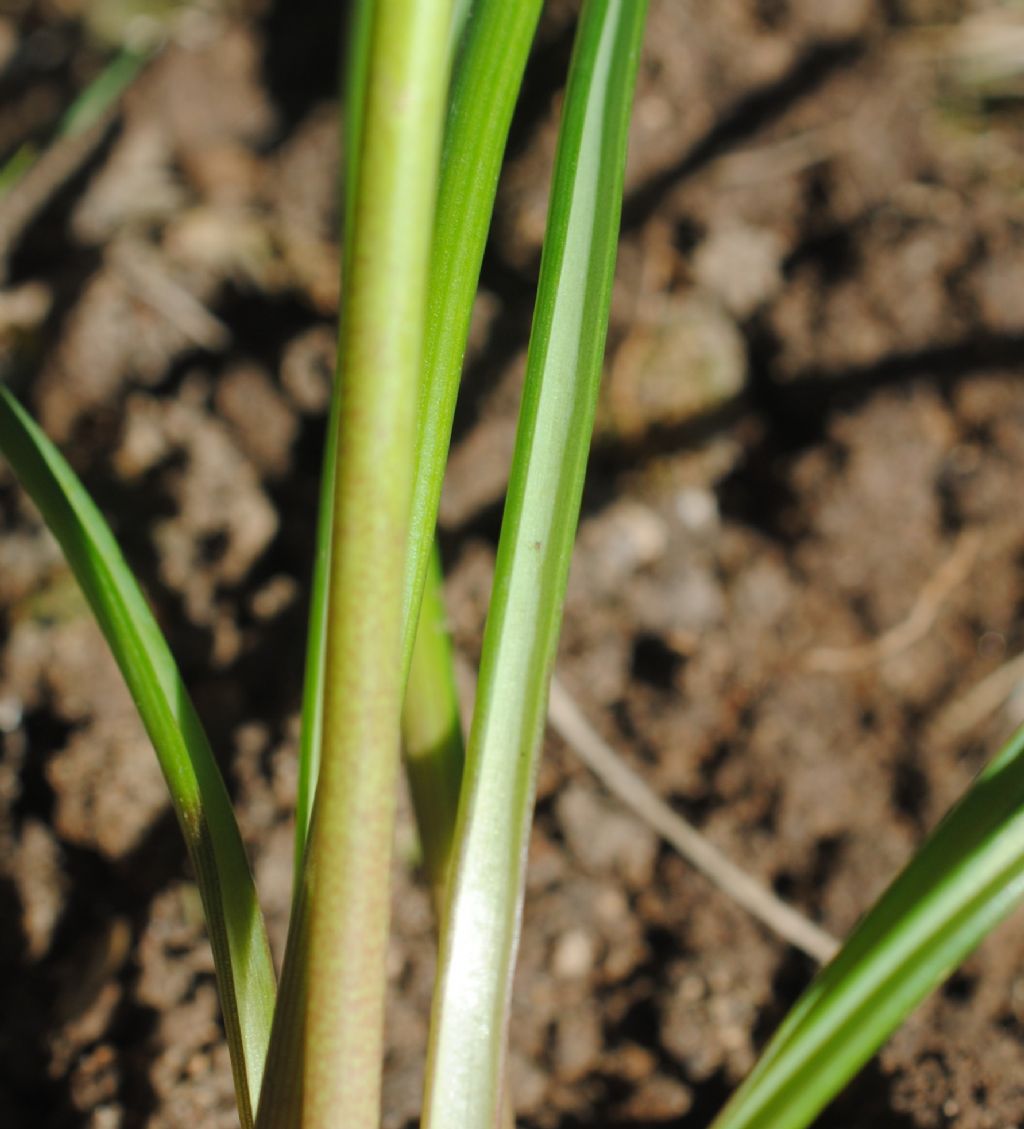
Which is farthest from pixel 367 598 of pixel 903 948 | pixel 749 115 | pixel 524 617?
pixel 749 115

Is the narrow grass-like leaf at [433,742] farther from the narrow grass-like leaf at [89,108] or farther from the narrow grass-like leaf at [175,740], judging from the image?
the narrow grass-like leaf at [89,108]

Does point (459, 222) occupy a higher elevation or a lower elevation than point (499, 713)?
higher

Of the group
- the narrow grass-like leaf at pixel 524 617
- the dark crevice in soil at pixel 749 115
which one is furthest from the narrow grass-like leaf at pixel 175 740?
the dark crevice in soil at pixel 749 115

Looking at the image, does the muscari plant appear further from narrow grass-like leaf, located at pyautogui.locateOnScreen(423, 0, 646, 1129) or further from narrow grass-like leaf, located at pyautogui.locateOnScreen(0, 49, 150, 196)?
narrow grass-like leaf, located at pyautogui.locateOnScreen(0, 49, 150, 196)

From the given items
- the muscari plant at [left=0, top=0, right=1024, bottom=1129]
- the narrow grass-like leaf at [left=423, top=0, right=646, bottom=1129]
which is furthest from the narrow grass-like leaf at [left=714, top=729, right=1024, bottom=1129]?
the narrow grass-like leaf at [left=423, top=0, right=646, bottom=1129]

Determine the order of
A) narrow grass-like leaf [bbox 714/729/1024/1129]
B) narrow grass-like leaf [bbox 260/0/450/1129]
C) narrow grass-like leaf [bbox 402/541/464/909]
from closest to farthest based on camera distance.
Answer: narrow grass-like leaf [bbox 260/0/450/1129] < narrow grass-like leaf [bbox 714/729/1024/1129] < narrow grass-like leaf [bbox 402/541/464/909]

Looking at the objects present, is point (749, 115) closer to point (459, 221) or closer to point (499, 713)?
point (459, 221)
